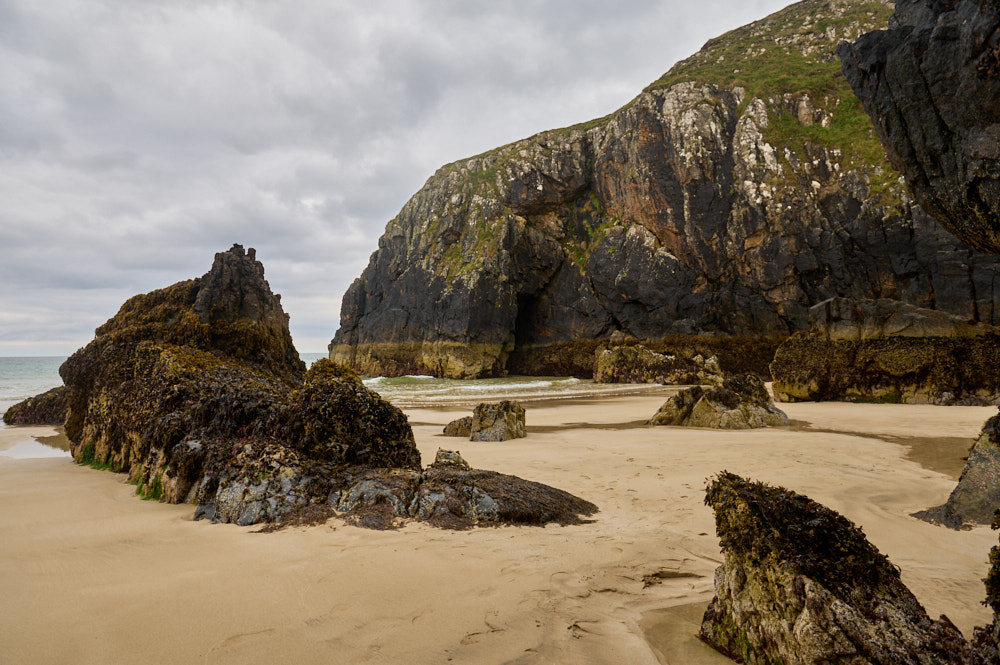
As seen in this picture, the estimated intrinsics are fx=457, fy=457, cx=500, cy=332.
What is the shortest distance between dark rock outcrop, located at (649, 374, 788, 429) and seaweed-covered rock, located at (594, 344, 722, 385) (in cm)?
1982

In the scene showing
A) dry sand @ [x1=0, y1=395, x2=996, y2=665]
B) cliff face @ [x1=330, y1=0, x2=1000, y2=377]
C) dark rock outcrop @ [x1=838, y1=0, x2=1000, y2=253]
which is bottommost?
dry sand @ [x1=0, y1=395, x2=996, y2=665]

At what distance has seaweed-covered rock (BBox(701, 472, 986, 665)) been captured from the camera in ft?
5.77

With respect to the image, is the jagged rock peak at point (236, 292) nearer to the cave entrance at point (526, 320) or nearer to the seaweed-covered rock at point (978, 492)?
the seaweed-covered rock at point (978, 492)

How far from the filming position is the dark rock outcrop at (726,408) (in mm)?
10266

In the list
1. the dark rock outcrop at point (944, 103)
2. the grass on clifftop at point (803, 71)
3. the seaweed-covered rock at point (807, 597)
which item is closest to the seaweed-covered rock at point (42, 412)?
the seaweed-covered rock at point (807, 597)

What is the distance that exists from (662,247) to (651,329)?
7.70m

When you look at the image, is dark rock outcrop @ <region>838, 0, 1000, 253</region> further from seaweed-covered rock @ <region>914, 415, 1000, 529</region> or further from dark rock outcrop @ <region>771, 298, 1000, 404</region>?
dark rock outcrop @ <region>771, 298, 1000, 404</region>

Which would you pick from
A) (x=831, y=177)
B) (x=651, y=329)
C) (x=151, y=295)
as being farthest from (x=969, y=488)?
(x=831, y=177)

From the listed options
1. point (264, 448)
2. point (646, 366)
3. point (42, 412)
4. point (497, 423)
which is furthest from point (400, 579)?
point (646, 366)

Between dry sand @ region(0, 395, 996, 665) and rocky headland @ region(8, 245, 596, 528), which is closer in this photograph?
dry sand @ region(0, 395, 996, 665)

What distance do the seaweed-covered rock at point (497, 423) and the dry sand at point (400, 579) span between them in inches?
178

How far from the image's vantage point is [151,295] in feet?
32.8

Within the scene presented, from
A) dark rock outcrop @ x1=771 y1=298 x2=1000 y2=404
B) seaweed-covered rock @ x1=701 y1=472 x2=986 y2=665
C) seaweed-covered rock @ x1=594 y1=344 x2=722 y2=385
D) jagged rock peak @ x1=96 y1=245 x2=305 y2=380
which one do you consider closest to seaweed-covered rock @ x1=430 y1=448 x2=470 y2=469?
seaweed-covered rock @ x1=701 y1=472 x2=986 y2=665

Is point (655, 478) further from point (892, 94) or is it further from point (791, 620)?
point (892, 94)
